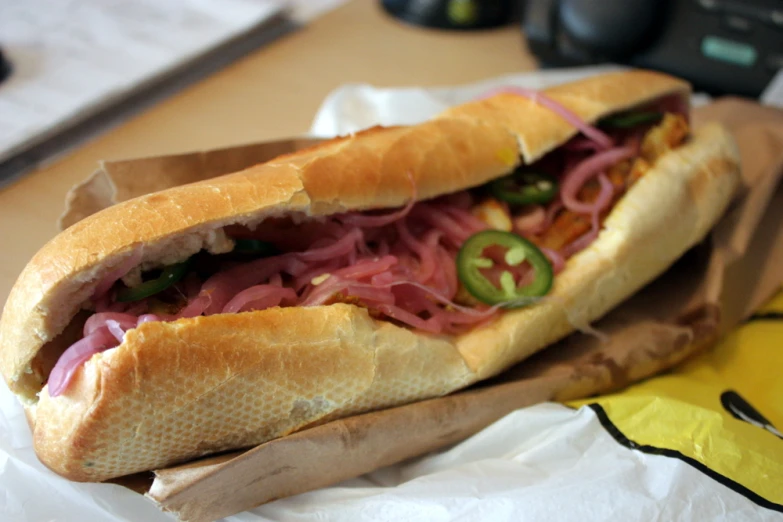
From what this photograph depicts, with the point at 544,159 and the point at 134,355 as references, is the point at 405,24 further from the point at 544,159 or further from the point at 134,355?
the point at 134,355

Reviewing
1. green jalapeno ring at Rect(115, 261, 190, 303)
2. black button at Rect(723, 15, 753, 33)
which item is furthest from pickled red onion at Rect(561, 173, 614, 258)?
black button at Rect(723, 15, 753, 33)

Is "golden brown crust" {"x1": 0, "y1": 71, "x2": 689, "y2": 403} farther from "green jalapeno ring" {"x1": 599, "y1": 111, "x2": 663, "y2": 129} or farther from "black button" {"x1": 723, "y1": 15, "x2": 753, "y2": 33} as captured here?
"black button" {"x1": 723, "y1": 15, "x2": 753, "y2": 33}

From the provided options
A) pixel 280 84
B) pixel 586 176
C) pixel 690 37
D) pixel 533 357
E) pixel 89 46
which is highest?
pixel 690 37

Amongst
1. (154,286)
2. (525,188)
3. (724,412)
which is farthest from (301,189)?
(724,412)

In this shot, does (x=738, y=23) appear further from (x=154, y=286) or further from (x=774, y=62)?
(x=154, y=286)

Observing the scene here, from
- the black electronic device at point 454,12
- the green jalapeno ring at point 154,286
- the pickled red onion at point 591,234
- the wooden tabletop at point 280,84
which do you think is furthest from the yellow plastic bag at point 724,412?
the black electronic device at point 454,12

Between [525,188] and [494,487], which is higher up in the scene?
[525,188]

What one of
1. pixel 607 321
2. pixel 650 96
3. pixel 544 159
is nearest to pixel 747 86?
pixel 650 96
